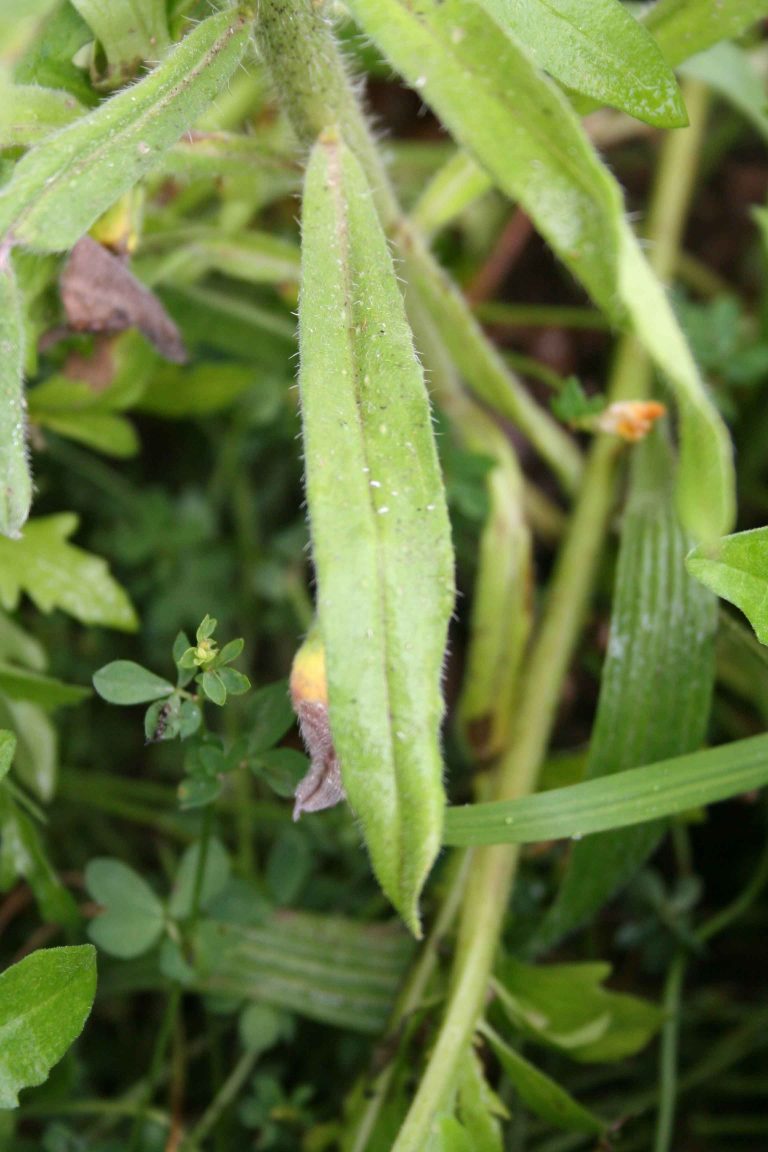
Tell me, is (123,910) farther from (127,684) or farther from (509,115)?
(509,115)

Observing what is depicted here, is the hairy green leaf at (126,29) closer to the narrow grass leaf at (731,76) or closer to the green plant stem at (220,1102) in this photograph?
the narrow grass leaf at (731,76)

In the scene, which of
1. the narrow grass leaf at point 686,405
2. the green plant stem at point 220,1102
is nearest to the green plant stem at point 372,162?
the narrow grass leaf at point 686,405

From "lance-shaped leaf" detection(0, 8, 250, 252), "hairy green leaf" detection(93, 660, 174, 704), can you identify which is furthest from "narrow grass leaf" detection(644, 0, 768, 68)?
"hairy green leaf" detection(93, 660, 174, 704)

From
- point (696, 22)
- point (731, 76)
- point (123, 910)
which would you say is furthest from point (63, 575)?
point (731, 76)

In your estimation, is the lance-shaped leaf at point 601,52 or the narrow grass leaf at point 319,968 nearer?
the lance-shaped leaf at point 601,52

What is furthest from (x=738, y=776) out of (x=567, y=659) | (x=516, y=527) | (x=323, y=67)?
(x=323, y=67)

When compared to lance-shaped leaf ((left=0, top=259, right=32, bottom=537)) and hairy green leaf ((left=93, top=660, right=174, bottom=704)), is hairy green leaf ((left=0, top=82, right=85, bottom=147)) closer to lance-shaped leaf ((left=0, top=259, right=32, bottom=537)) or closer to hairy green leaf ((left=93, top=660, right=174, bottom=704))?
lance-shaped leaf ((left=0, top=259, right=32, bottom=537))
